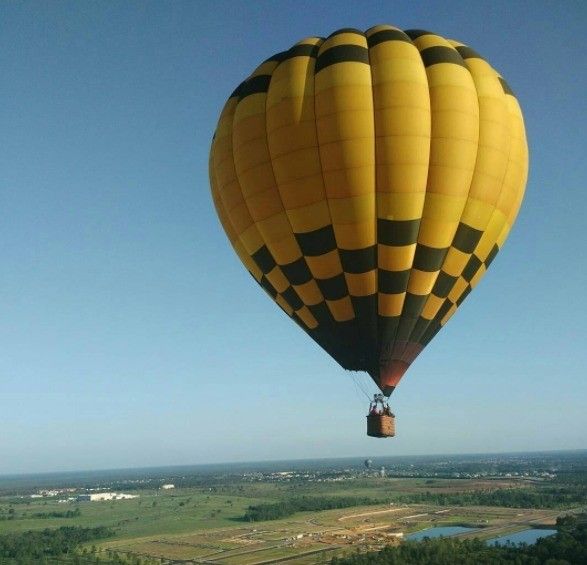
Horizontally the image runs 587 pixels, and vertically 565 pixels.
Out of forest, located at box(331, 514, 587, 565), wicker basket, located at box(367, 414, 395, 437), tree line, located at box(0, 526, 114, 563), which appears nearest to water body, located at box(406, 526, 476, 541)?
forest, located at box(331, 514, 587, 565)

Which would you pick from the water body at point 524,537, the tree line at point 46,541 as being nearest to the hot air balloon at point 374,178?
the water body at point 524,537

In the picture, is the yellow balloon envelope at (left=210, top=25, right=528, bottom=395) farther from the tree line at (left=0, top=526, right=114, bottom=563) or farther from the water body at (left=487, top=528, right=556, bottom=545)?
the tree line at (left=0, top=526, right=114, bottom=563)

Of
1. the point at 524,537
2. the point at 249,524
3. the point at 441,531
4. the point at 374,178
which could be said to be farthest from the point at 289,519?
the point at 374,178

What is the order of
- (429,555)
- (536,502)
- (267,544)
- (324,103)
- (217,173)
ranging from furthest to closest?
(536,502)
(267,544)
(429,555)
(217,173)
(324,103)

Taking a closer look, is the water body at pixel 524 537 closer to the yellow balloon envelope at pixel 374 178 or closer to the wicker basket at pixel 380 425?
the wicker basket at pixel 380 425

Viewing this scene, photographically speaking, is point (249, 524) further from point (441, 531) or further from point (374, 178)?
point (374, 178)

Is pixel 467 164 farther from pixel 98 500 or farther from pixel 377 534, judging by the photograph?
pixel 98 500

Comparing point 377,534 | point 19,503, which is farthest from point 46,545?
point 19,503
